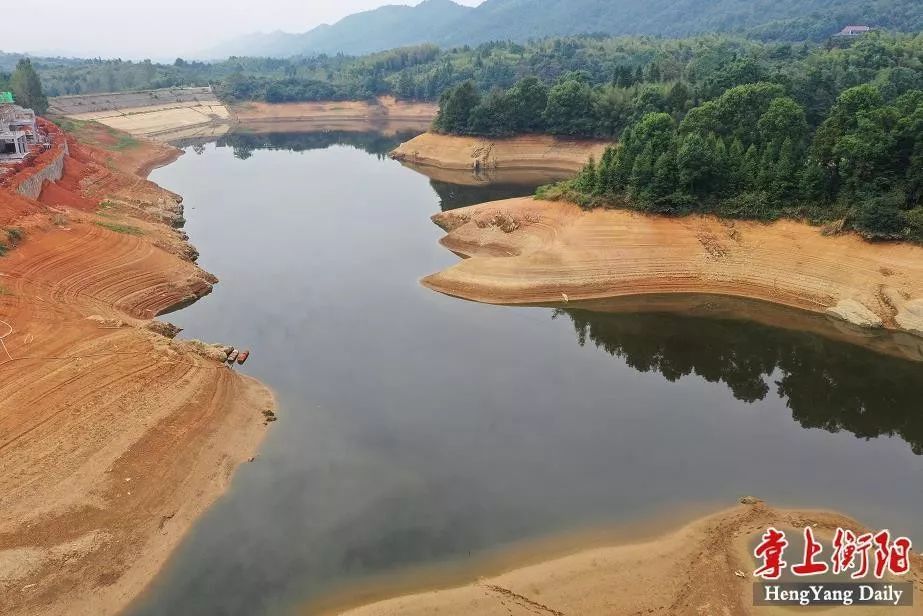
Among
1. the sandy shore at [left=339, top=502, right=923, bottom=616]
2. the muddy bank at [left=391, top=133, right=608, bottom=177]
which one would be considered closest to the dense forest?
the sandy shore at [left=339, top=502, right=923, bottom=616]

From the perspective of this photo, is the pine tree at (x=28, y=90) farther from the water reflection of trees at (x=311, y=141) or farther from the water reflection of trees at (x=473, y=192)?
the water reflection of trees at (x=473, y=192)

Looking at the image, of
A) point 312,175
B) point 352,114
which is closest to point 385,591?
point 312,175

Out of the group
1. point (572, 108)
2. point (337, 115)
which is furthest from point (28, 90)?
point (572, 108)

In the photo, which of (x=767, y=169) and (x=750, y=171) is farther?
(x=750, y=171)

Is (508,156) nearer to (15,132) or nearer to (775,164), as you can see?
(775,164)

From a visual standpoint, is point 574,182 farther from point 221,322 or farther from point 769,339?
point 221,322

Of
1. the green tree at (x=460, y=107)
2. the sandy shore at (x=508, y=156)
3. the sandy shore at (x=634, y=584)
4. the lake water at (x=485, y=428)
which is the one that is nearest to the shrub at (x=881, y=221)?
the lake water at (x=485, y=428)

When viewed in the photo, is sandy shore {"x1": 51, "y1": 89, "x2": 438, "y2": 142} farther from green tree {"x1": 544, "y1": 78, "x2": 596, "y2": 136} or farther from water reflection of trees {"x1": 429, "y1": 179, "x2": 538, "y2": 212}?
water reflection of trees {"x1": 429, "y1": 179, "x2": 538, "y2": 212}
